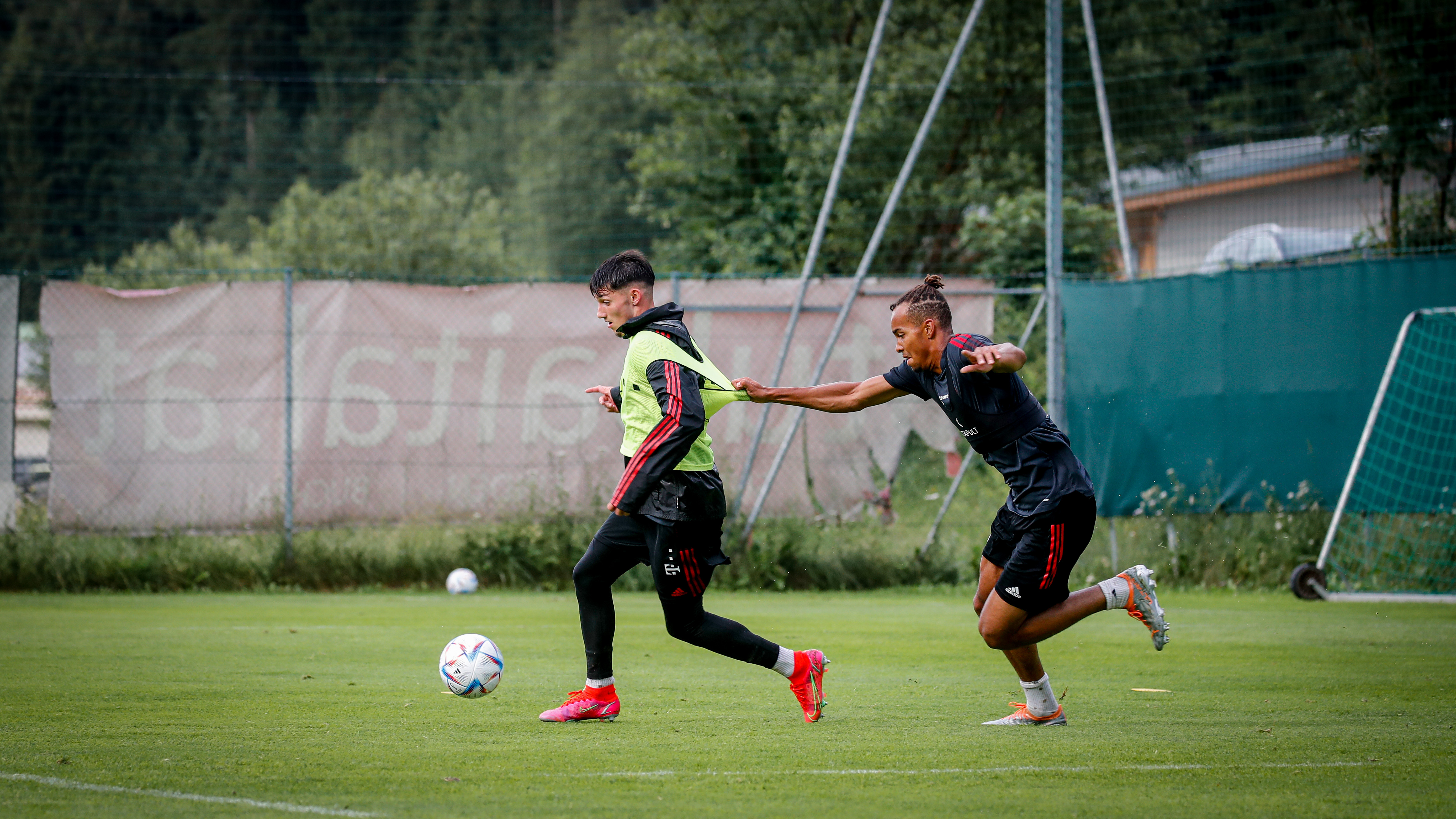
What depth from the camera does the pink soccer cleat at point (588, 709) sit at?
5.61m

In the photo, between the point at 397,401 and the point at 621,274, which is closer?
the point at 621,274

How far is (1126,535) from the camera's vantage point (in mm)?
12250

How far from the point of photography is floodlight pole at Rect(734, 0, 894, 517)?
12227 mm

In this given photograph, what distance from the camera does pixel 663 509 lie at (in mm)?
5594

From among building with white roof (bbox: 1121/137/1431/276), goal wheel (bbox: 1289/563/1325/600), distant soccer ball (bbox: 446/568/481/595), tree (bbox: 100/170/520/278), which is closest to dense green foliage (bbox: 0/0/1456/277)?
tree (bbox: 100/170/520/278)

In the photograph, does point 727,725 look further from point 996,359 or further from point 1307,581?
point 1307,581

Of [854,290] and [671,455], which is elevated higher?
[854,290]

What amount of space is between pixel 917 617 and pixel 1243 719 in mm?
4436

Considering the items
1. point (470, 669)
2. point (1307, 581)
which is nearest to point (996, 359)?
point (470, 669)

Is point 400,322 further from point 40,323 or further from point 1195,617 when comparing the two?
point 1195,617

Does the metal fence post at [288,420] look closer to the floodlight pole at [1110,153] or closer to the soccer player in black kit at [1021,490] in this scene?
the soccer player in black kit at [1021,490]

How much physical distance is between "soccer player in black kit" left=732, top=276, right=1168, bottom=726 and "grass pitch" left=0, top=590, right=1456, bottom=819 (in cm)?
38

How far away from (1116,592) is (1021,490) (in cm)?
66

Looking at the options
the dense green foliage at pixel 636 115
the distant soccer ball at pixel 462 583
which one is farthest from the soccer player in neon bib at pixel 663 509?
the dense green foliage at pixel 636 115
